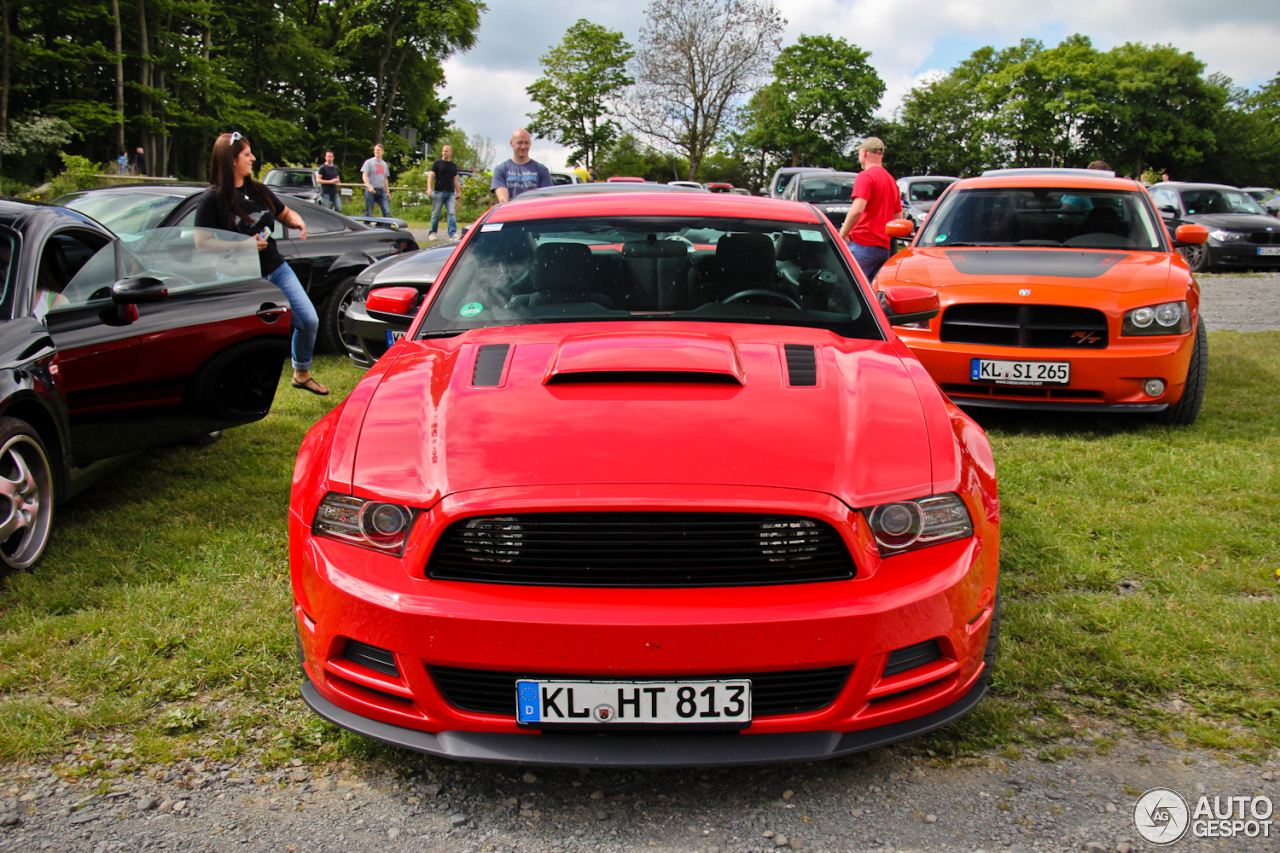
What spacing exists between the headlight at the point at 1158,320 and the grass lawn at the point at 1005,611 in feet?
2.47

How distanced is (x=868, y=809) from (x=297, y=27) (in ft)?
162

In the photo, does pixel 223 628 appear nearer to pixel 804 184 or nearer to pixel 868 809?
pixel 868 809

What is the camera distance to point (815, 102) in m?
56.5

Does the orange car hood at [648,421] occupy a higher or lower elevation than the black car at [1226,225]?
lower

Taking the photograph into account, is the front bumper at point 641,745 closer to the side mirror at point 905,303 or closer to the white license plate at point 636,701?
the white license plate at point 636,701

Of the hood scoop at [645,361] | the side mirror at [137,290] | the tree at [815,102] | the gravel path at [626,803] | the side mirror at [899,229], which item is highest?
the tree at [815,102]

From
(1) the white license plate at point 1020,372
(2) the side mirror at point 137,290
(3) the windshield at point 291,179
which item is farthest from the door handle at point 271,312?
(3) the windshield at point 291,179

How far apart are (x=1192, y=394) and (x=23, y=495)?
619 centimetres

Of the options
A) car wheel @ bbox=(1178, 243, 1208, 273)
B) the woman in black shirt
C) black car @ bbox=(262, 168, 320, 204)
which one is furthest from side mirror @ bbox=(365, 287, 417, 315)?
black car @ bbox=(262, 168, 320, 204)

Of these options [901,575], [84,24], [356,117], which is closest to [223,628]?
[901,575]

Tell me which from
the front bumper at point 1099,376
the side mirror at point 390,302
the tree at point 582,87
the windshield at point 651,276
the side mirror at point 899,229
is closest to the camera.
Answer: the windshield at point 651,276

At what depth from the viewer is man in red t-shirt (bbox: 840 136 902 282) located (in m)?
8.27

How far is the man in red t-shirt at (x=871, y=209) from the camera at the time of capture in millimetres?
8273

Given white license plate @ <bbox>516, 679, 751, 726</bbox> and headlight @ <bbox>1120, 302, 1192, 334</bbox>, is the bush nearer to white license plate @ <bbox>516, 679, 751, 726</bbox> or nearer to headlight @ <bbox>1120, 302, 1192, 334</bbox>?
headlight @ <bbox>1120, 302, 1192, 334</bbox>
